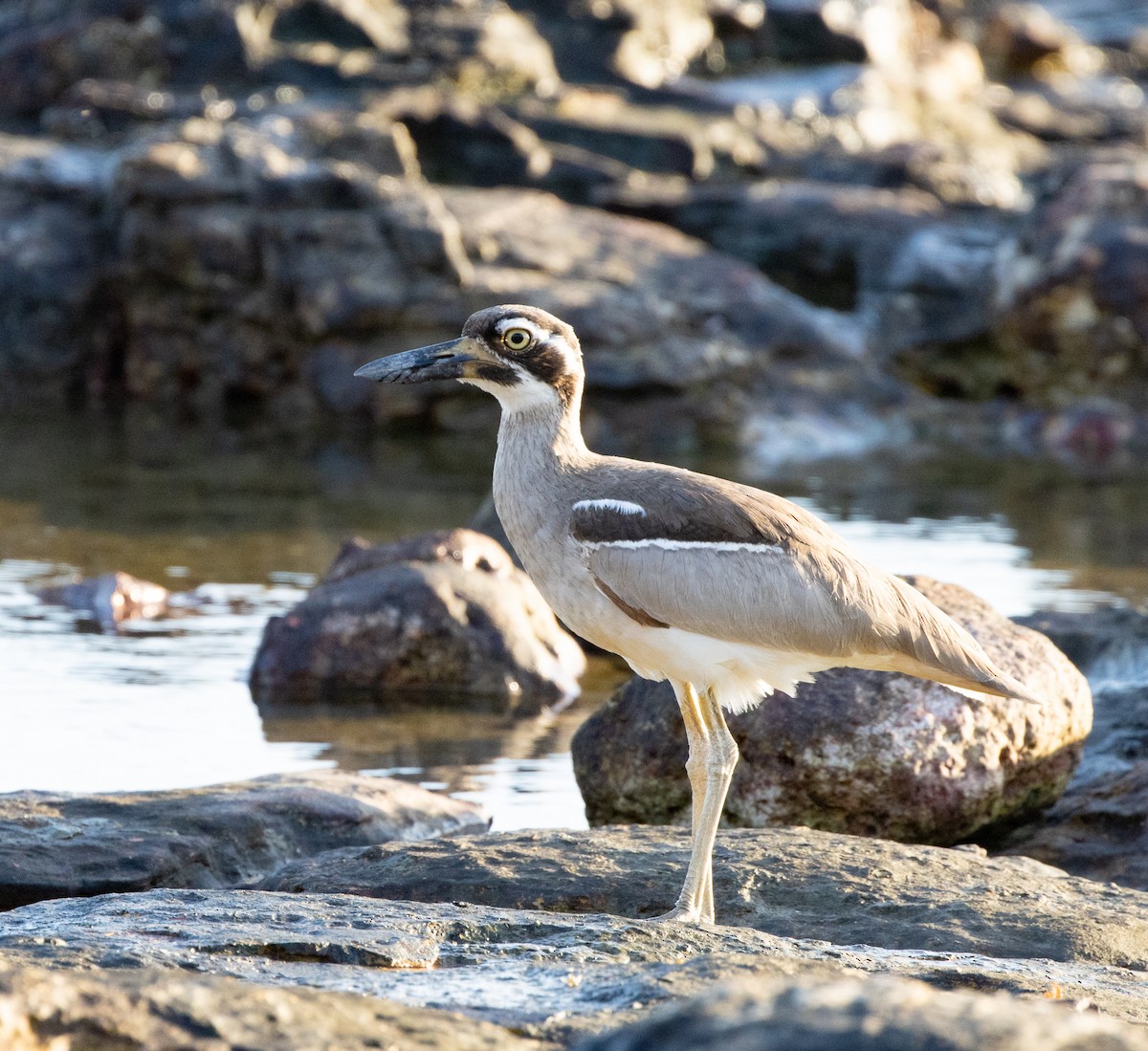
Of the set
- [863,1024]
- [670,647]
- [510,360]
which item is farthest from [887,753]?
[863,1024]

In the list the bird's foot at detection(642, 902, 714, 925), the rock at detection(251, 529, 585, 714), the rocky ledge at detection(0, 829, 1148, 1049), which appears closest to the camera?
the rocky ledge at detection(0, 829, 1148, 1049)

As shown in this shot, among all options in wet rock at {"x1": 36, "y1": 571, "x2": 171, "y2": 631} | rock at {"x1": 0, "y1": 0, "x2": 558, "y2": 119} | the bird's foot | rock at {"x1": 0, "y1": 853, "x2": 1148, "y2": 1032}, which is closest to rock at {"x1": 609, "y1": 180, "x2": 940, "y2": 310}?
rock at {"x1": 0, "y1": 0, "x2": 558, "y2": 119}

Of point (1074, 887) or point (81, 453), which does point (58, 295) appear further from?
point (1074, 887)

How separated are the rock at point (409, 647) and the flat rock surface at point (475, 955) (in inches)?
197

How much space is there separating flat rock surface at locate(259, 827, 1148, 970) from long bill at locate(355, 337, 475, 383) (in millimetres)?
1646

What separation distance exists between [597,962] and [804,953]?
0.74 meters

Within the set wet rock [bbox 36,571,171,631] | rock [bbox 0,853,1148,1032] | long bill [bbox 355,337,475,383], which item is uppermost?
long bill [bbox 355,337,475,383]

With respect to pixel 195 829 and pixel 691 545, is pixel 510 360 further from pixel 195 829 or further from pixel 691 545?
pixel 195 829

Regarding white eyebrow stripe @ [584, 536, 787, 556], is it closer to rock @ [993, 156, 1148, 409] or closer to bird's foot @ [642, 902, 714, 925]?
bird's foot @ [642, 902, 714, 925]

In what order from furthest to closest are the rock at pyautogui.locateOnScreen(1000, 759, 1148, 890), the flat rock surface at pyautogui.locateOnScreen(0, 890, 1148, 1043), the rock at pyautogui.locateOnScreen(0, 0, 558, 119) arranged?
the rock at pyautogui.locateOnScreen(0, 0, 558, 119) → the rock at pyautogui.locateOnScreen(1000, 759, 1148, 890) → the flat rock surface at pyautogui.locateOnScreen(0, 890, 1148, 1043)

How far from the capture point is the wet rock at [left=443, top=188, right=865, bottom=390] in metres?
20.3

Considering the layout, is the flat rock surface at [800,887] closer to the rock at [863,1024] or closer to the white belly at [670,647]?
the white belly at [670,647]

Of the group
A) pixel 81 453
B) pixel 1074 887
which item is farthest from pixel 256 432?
pixel 1074 887

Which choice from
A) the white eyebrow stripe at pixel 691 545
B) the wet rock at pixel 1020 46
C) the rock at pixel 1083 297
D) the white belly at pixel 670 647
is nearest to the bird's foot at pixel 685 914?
the white belly at pixel 670 647
